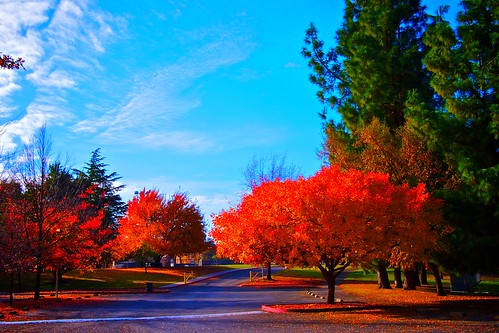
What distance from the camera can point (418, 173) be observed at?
24.6 m

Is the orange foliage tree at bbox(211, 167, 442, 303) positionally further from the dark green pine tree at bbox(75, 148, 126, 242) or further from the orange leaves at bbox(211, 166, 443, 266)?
the dark green pine tree at bbox(75, 148, 126, 242)

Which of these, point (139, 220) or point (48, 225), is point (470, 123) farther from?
point (139, 220)

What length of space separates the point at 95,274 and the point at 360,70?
104 feet

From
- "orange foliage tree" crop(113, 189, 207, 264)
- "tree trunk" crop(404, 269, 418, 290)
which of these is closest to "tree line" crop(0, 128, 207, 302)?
"orange foliage tree" crop(113, 189, 207, 264)

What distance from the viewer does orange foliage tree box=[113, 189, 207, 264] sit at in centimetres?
5034

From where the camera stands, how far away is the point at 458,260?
22.2 metres

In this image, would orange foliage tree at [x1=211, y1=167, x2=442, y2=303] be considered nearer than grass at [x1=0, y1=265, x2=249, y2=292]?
Yes

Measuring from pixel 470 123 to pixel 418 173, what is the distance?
4.23 meters

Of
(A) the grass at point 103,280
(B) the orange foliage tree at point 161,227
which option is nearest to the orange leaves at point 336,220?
(A) the grass at point 103,280

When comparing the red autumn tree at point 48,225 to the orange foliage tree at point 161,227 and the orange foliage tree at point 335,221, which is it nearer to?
the orange foliage tree at point 335,221

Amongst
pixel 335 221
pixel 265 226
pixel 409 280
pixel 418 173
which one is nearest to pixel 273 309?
pixel 265 226

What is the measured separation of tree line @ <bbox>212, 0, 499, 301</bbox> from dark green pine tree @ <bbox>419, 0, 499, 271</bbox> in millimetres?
46

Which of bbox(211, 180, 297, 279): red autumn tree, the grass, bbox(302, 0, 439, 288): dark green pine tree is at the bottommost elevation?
the grass

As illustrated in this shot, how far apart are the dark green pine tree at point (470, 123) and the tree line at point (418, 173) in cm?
5
